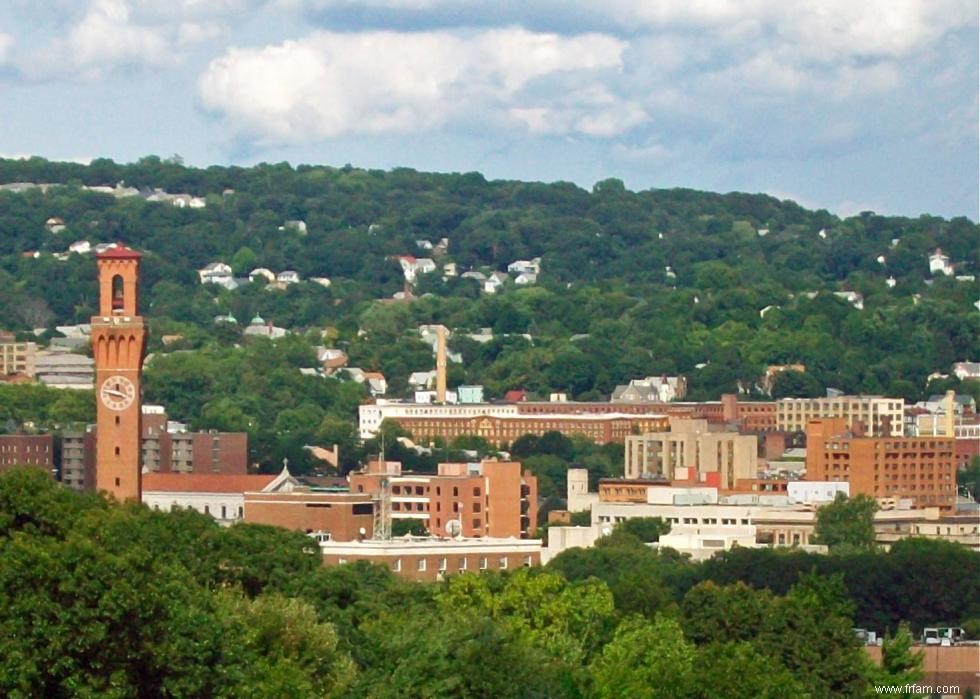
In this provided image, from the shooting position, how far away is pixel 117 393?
331 feet

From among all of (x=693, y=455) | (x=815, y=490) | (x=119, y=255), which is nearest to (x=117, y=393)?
(x=119, y=255)

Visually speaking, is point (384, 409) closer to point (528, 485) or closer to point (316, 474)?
point (316, 474)

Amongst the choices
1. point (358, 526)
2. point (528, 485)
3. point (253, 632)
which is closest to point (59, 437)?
point (528, 485)

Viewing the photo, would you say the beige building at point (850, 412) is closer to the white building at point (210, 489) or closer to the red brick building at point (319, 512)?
the white building at point (210, 489)

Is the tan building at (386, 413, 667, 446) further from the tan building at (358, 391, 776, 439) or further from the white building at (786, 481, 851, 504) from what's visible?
the white building at (786, 481, 851, 504)

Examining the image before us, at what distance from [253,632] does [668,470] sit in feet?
367

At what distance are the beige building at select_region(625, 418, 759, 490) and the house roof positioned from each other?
21.5 meters

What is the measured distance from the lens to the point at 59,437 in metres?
154

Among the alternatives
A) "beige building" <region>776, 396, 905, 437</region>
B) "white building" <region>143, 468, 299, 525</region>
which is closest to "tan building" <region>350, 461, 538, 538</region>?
"white building" <region>143, 468, 299, 525</region>

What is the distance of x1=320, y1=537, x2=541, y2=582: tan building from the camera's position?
102812mm

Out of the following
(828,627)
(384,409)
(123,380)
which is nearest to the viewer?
(828,627)

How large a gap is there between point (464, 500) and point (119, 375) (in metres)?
33.4

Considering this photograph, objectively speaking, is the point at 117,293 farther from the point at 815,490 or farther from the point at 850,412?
the point at 850,412

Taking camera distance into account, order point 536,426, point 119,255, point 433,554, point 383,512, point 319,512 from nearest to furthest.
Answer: point 119,255 < point 433,554 < point 319,512 < point 383,512 < point 536,426
